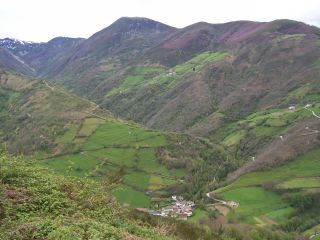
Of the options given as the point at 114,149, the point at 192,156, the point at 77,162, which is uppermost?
the point at 114,149

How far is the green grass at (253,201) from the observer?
87.3 metres

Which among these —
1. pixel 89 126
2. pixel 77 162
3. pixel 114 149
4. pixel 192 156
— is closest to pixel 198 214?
pixel 192 156

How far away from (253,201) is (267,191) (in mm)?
4758

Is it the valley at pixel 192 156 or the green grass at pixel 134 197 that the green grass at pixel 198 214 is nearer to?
the valley at pixel 192 156

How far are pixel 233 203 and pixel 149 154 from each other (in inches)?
1099

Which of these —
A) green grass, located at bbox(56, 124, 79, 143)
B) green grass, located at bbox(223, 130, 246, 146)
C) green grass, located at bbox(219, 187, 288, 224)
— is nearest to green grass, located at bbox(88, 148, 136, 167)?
green grass, located at bbox(56, 124, 79, 143)

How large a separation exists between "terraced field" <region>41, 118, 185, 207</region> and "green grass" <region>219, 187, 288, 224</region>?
49.2ft

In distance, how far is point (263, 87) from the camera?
184625mm

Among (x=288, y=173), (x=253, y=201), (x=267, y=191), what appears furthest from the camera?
(x=288, y=173)

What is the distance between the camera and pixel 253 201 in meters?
92.4

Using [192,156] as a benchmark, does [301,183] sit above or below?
below

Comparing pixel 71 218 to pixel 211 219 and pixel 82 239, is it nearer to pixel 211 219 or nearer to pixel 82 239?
pixel 82 239

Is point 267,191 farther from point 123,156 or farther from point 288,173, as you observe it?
point 123,156

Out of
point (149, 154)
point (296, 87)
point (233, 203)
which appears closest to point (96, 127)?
point (149, 154)
